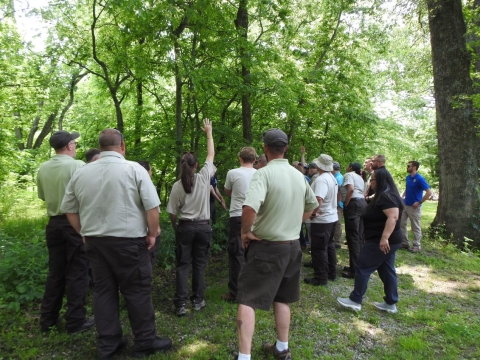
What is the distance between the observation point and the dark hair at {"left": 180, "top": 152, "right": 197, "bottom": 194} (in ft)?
13.3

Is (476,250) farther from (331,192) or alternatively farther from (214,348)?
(214,348)

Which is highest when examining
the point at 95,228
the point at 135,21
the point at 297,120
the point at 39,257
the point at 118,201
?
the point at 135,21

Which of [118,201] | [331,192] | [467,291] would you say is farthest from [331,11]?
[118,201]

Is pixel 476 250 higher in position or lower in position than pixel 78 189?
lower

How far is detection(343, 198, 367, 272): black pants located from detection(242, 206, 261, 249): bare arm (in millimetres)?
3394

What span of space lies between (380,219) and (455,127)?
5.87 metres

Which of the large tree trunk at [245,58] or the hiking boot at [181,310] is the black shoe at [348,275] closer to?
the hiking boot at [181,310]

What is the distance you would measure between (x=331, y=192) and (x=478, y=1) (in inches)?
295

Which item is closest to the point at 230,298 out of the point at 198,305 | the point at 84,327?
the point at 198,305

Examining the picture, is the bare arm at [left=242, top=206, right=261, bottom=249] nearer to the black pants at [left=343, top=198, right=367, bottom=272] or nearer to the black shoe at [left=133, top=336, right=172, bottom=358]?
the black shoe at [left=133, top=336, right=172, bottom=358]

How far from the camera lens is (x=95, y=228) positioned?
2924 millimetres

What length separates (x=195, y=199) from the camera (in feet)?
13.7

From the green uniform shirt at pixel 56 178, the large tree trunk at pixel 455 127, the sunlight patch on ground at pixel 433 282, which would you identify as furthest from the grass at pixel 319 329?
the large tree trunk at pixel 455 127

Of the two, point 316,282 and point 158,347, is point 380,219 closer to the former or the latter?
point 316,282
